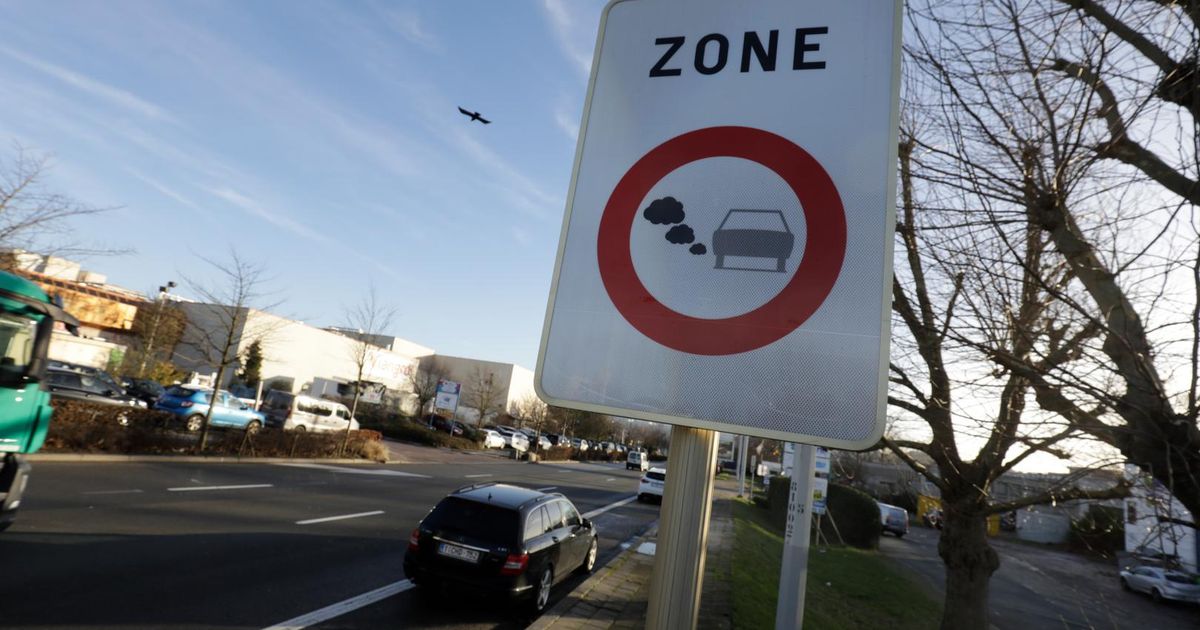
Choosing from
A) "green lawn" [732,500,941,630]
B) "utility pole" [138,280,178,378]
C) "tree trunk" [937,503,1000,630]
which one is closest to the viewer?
"tree trunk" [937,503,1000,630]

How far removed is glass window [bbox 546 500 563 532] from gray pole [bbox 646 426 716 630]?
885 centimetres

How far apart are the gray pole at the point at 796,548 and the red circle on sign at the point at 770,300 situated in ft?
21.7

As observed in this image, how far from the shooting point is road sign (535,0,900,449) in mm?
1232

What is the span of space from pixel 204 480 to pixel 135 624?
1097cm

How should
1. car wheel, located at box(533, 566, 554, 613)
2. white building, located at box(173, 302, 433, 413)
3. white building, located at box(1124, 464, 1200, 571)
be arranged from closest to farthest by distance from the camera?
1. white building, located at box(1124, 464, 1200, 571)
2. car wheel, located at box(533, 566, 554, 613)
3. white building, located at box(173, 302, 433, 413)

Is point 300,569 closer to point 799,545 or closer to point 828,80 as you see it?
point 799,545

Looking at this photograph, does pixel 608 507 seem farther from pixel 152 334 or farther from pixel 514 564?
pixel 152 334

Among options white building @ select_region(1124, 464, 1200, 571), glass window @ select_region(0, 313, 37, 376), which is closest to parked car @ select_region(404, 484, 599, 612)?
glass window @ select_region(0, 313, 37, 376)

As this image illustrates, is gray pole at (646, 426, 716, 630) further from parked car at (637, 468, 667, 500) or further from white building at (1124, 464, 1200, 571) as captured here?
parked car at (637, 468, 667, 500)

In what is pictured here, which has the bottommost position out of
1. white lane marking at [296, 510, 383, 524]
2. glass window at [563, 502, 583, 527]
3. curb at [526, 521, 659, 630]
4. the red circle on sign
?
white lane marking at [296, 510, 383, 524]

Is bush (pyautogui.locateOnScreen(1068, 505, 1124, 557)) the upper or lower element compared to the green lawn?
upper

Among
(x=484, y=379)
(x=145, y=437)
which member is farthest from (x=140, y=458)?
(x=484, y=379)

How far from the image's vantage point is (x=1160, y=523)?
3203 mm

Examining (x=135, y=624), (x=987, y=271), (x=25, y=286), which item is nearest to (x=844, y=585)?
(x=987, y=271)
